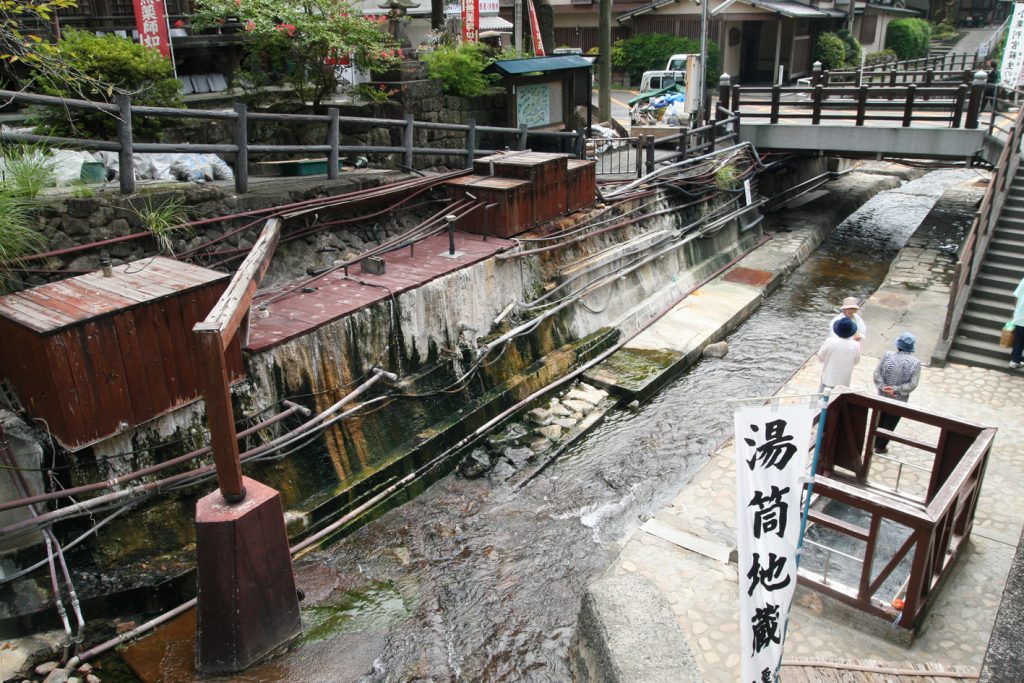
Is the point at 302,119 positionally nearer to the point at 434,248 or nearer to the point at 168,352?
the point at 434,248

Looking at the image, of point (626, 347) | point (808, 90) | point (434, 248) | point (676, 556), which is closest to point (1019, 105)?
point (808, 90)

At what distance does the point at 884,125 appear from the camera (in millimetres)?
20062

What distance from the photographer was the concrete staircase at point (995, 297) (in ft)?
43.3

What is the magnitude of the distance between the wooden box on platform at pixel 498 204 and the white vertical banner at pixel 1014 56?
15173mm

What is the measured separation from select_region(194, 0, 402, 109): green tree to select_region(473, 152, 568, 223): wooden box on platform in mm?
2831

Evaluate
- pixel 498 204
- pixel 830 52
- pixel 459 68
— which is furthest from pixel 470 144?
pixel 830 52

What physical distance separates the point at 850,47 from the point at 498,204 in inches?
1379

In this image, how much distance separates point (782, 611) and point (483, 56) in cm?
1472

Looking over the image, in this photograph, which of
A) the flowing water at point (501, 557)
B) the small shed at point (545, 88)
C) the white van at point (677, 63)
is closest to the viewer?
the flowing water at point (501, 557)

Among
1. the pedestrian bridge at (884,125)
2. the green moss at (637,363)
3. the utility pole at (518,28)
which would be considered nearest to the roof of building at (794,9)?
the pedestrian bridge at (884,125)

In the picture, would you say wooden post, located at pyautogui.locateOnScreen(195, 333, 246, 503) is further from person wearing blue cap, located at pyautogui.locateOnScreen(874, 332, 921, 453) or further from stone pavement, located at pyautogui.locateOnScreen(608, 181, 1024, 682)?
person wearing blue cap, located at pyautogui.locateOnScreen(874, 332, 921, 453)

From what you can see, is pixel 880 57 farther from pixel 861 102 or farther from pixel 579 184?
pixel 579 184

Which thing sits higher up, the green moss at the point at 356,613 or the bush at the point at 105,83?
the bush at the point at 105,83

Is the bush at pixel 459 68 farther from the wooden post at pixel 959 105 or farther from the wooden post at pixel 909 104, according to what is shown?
the wooden post at pixel 959 105
